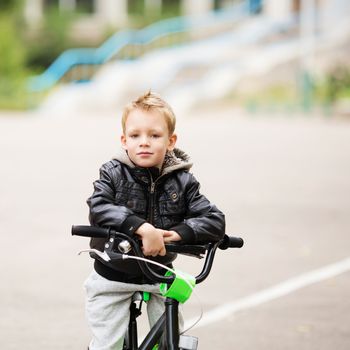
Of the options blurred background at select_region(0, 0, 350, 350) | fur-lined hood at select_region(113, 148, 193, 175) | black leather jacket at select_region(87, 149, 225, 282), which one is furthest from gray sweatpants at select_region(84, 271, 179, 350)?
blurred background at select_region(0, 0, 350, 350)

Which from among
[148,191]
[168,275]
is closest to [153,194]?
[148,191]

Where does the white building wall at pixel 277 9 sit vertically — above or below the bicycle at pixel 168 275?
above

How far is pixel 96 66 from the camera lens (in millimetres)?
39688

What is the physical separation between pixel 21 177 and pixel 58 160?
7.92 feet

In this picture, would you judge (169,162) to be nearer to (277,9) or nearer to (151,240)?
(151,240)

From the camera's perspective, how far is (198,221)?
4164 mm

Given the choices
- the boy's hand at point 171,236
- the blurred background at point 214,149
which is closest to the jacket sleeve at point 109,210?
the boy's hand at point 171,236

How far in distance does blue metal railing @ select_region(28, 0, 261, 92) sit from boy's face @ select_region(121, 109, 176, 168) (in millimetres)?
30719

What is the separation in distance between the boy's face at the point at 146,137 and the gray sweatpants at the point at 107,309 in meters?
0.51

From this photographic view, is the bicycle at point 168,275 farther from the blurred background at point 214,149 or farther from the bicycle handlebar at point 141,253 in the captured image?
the blurred background at point 214,149

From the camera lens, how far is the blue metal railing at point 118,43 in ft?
125

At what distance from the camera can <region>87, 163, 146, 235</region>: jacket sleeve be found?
4.06 metres

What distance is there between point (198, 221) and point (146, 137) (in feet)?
1.21

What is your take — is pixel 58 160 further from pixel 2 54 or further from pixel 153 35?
pixel 153 35
